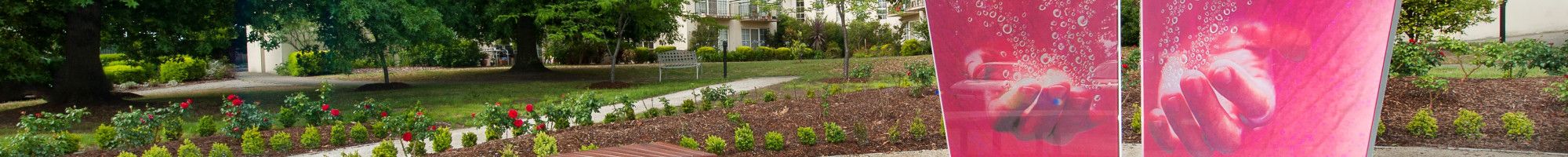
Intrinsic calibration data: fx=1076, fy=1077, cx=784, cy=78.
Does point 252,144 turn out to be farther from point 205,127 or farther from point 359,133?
point 205,127

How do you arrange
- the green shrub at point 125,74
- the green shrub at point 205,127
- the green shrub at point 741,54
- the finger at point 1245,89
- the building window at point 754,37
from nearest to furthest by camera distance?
the finger at point 1245,89
the green shrub at point 205,127
the green shrub at point 125,74
the green shrub at point 741,54
the building window at point 754,37

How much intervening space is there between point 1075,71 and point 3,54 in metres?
8.13

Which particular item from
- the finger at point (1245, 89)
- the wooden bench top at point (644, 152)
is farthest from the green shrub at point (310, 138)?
the finger at point (1245, 89)

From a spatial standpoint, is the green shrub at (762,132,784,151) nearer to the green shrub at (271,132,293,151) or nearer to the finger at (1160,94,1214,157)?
the green shrub at (271,132,293,151)

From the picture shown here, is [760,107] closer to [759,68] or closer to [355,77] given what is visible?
[759,68]

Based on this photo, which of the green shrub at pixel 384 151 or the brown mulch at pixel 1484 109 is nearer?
the green shrub at pixel 384 151

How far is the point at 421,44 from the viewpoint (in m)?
10.3

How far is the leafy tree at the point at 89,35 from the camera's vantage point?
8219mm

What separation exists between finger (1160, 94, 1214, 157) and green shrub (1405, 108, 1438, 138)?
3.68m

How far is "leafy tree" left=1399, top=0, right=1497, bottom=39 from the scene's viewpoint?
7.61 m

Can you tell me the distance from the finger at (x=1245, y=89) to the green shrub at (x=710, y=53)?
18.2m

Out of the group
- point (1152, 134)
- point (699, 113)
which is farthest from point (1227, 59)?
point (699, 113)

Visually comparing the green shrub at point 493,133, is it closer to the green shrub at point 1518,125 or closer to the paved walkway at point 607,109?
the paved walkway at point 607,109

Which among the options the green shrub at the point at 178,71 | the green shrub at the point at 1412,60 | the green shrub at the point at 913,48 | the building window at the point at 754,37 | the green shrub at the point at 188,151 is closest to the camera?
the green shrub at the point at 188,151
